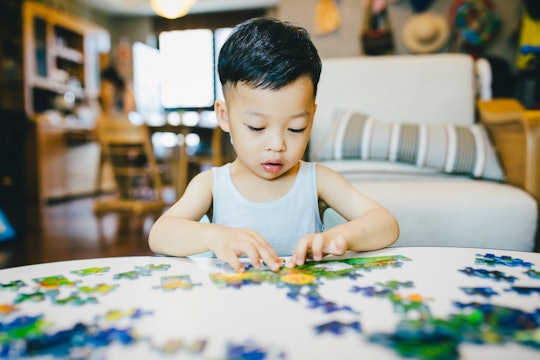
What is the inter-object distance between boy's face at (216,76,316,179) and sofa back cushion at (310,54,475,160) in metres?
1.58

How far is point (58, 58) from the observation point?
22.5ft

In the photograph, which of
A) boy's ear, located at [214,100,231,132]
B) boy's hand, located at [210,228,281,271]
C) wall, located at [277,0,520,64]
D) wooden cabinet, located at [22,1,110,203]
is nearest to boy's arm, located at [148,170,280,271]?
boy's hand, located at [210,228,281,271]

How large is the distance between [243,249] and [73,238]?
3.00 m

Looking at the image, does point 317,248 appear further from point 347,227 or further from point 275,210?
point 275,210

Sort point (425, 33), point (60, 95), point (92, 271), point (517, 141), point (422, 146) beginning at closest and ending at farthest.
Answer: point (92, 271), point (517, 141), point (422, 146), point (425, 33), point (60, 95)

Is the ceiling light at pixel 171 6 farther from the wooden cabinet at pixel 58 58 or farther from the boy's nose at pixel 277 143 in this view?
the boy's nose at pixel 277 143

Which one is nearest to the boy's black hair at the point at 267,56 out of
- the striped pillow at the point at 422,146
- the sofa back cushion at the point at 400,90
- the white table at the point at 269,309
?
the white table at the point at 269,309

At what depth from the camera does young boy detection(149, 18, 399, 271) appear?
812 mm

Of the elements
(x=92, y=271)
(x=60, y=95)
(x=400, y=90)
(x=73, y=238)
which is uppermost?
(x=60, y=95)

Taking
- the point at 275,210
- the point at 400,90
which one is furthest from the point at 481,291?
the point at 400,90

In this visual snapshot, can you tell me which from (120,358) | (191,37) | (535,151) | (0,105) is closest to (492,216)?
(535,151)

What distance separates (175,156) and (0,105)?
8.07 feet

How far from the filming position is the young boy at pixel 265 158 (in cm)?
81

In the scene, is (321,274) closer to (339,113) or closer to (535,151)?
(535,151)
